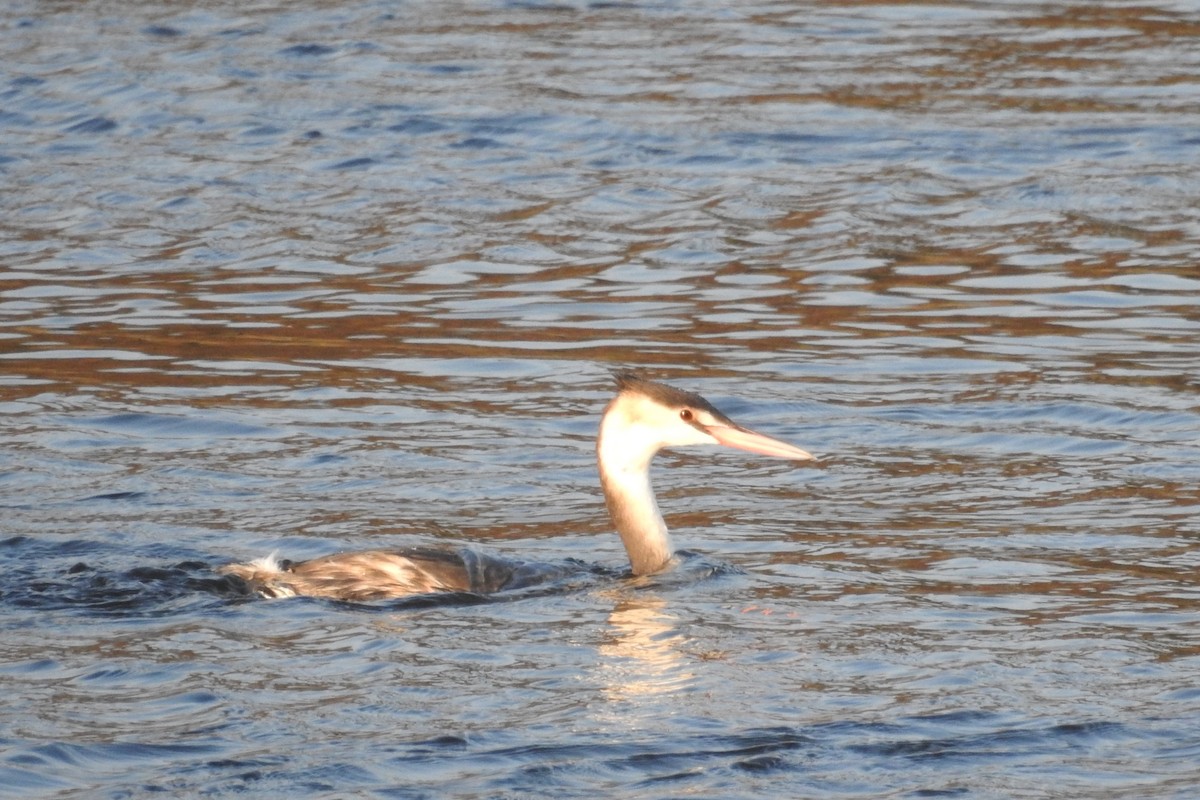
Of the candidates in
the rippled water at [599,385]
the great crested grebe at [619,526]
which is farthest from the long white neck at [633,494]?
the rippled water at [599,385]

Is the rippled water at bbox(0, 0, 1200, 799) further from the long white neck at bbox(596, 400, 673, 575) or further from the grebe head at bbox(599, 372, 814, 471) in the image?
the grebe head at bbox(599, 372, 814, 471)

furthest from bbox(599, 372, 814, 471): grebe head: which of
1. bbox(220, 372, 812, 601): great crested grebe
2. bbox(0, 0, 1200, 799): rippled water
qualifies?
bbox(0, 0, 1200, 799): rippled water

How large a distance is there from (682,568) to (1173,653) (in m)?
2.29

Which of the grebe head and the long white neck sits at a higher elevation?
the grebe head

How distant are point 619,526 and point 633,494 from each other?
144 mm

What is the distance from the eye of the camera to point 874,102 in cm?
1931

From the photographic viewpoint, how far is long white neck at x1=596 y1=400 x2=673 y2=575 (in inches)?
384

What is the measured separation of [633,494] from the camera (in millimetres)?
9852

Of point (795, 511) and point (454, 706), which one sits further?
point (795, 511)

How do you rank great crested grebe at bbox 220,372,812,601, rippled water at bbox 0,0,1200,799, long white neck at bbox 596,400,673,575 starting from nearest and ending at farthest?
1. rippled water at bbox 0,0,1200,799
2. great crested grebe at bbox 220,372,812,601
3. long white neck at bbox 596,400,673,575

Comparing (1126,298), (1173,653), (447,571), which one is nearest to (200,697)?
(447,571)

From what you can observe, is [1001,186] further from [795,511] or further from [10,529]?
[10,529]

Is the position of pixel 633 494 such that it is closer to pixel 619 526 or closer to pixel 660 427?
pixel 619 526

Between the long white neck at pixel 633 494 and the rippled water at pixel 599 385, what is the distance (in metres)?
0.18
